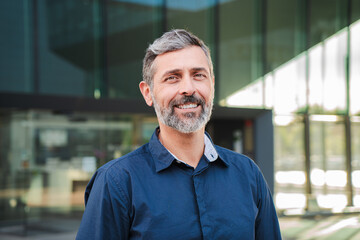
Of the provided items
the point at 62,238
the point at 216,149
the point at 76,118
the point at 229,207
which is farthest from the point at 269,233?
the point at 76,118

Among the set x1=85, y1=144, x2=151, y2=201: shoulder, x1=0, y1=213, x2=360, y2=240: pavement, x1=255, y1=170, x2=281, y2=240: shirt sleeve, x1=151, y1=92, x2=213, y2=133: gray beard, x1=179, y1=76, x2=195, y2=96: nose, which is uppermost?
x1=179, y1=76, x2=195, y2=96: nose

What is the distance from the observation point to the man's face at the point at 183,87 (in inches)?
67.1

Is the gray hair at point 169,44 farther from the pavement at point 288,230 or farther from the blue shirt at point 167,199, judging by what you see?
the pavement at point 288,230

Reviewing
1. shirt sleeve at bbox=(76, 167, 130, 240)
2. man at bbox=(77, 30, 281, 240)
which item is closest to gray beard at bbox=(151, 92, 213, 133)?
man at bbox=(77, 30, 281, 240)

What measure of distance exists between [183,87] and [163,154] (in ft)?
0.92

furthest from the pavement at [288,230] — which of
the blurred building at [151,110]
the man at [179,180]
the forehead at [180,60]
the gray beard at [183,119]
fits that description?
the forehead at [180,60]

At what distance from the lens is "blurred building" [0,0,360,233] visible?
29.9 ft

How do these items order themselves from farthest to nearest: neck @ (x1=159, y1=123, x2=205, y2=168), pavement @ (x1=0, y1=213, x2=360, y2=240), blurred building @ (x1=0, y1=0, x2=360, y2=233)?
1. blurred building @ (x1=0, y1=0, x2=360, y2=233)
2. pavement @ (x1=0, y1=213, x2=360, y2=240)
3. neck @ (x1=159, y1=123, x2=205, y2=168)

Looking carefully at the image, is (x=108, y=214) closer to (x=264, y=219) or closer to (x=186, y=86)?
(x=186, y=86)

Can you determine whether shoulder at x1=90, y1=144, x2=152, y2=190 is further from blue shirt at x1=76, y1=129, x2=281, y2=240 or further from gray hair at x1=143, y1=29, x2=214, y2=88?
gray hair at x1=143, y1=29, x2=214, y2=88

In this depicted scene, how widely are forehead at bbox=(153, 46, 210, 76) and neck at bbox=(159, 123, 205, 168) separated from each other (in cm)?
26

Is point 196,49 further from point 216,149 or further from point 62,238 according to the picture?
point 62,238

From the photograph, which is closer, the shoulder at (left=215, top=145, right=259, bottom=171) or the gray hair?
the gray hair

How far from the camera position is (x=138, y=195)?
157 centimetres
